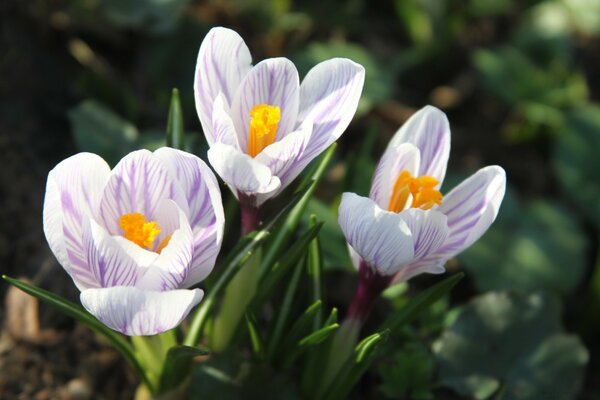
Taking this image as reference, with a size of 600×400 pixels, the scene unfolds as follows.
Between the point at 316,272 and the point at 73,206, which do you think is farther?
the point at 316,272

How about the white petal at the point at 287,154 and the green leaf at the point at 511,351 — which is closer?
the white petal at the point at 287,154

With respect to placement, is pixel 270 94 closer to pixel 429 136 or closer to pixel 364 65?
pixel 429 136

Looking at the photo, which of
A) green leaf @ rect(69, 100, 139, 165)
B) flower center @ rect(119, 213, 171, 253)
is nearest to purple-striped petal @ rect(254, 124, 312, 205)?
flower center @ rect(119, 213, 171, 253)

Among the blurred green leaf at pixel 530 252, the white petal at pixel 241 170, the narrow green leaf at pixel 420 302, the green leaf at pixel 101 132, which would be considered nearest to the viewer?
the white petal at pixel 241 170

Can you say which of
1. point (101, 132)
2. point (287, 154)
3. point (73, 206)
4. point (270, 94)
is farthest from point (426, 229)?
point (101, 132)

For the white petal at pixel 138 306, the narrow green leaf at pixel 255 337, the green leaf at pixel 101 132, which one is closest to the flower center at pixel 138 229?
the white petal at pixel 138 306

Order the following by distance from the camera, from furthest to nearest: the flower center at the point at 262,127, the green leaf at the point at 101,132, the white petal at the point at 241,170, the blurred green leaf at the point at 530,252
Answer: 1. the blurred green leaf at the point at 530,252
2. the green leaf at the point at 101,132
3. the flower center at the point at 262,127
4. the white petal at the point at 241,170

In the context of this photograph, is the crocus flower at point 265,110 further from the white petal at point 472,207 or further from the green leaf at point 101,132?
the green leaf at point 101,132
